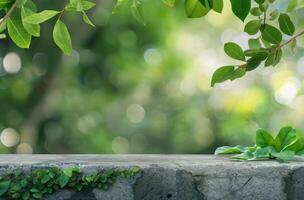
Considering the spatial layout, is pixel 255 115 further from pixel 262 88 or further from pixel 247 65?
pixel 247 65

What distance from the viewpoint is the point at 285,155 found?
1.99 m

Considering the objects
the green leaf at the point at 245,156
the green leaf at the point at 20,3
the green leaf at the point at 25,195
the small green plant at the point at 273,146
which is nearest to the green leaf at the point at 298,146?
the small green plant at the point at 273,146

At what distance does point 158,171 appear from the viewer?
6.03 feet

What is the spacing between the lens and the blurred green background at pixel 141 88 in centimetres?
862

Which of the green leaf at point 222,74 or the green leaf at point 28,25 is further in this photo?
the green leaf at point 222,74

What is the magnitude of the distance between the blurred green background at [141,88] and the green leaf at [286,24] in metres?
5.66

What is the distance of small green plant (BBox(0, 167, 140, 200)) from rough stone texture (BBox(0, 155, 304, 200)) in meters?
0.02

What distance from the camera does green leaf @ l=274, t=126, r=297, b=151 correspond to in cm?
211

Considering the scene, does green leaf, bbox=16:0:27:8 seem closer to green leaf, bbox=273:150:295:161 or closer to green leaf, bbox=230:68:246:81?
green leaf, bbox=230:68:246:81

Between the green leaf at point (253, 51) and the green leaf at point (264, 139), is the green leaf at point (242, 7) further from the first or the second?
the green leaf at point (264, 139)

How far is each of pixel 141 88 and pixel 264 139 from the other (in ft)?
29.1

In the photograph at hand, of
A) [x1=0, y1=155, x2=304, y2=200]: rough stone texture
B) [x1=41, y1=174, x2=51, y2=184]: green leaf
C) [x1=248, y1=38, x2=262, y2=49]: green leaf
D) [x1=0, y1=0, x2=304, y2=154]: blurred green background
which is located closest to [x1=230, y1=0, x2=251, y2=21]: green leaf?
[x1=248, y1=38, x2=262, y2=49]: green leaf

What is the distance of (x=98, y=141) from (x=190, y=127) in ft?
4.93

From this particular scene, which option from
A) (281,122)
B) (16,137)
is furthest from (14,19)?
(281,122)
